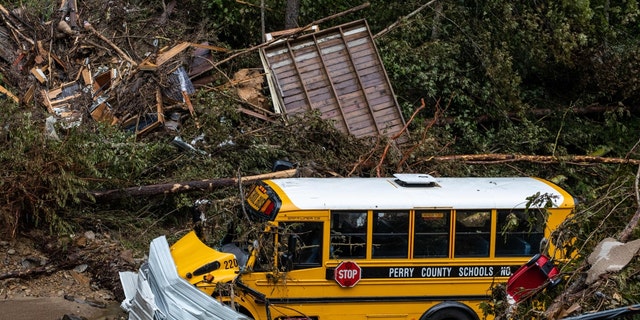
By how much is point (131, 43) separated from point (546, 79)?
28.9ft

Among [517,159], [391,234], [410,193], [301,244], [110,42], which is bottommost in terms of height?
[517,159]

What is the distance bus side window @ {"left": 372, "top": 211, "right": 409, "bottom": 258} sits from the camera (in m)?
9.18

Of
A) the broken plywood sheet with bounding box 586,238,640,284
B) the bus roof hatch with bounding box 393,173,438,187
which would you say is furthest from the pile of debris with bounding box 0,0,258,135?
the broken plywood sheet with bounding box 586,238,640,284

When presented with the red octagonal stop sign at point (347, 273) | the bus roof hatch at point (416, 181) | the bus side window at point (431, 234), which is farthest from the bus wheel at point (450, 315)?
the bus roof hatch at point (416, 181)

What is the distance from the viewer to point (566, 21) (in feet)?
51.2

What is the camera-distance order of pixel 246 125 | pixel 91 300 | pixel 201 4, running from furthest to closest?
pixel 201 4
pixel 246 125
pixel 91 300

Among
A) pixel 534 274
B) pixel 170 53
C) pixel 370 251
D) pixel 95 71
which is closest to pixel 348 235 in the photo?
pixel 370 251

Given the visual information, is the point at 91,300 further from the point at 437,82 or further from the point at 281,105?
the point at 437,82

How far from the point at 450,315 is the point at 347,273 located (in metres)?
1.36

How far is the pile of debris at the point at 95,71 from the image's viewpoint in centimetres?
1395

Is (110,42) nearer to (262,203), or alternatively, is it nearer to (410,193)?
(262,203)

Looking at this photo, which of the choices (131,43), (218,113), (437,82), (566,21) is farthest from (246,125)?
(566,21)

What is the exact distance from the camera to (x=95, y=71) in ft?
48.5

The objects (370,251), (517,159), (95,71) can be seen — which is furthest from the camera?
(95,71)
